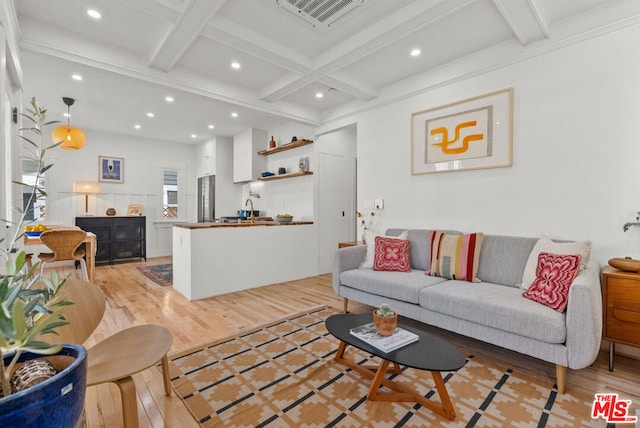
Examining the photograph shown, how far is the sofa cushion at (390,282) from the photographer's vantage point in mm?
2688

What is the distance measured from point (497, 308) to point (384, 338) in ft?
3.09

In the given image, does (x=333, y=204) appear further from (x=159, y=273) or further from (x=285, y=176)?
(x=159, y=273)

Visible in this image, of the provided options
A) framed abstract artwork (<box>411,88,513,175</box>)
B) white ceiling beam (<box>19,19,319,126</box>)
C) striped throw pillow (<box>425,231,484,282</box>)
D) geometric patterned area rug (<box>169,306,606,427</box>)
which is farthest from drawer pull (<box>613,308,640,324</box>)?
white ceiling beam (<box>19,19,319,126</box>)

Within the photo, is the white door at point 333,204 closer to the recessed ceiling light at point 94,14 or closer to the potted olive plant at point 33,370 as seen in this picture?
the recessed ceiling light at point 94,14

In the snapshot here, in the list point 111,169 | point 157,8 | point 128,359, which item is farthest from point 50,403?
point 111,169

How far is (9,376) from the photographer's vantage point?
2.13 feet

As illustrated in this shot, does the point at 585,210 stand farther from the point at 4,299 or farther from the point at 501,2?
the point at 4,299

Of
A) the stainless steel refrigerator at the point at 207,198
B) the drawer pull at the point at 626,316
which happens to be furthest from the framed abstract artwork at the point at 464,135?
the stainless steel refrigerator at the point at 207,198

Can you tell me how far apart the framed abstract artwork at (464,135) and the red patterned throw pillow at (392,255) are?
0.97 m

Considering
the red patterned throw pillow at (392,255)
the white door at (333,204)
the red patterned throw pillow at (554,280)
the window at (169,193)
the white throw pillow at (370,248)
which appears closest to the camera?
the red patterned throw pillow at (554,280)

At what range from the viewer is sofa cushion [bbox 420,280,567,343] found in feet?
6.33

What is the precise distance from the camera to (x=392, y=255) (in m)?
3.22

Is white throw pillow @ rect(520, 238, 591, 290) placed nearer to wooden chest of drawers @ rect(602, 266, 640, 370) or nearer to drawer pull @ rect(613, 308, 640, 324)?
wooden chest of drawers @ rect(602, 266, 640, 370)

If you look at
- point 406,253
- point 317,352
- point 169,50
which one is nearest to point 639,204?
point 406,253
